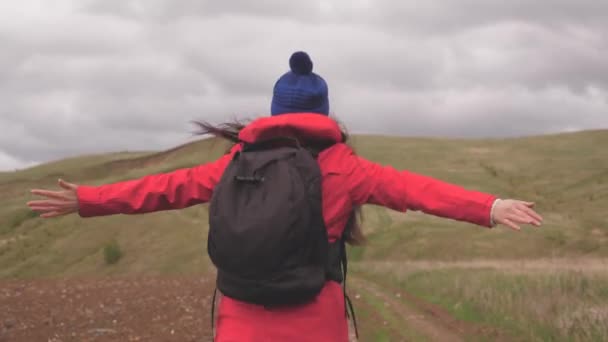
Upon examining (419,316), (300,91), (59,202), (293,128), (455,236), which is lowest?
(455,236)

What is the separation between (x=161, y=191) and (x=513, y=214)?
79.0 inches

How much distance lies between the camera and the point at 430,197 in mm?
4805

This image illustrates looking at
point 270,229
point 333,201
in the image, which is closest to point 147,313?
point 333,201

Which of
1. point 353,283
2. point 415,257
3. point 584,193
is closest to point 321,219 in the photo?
point 353,283

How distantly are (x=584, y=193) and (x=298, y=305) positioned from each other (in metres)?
46.4

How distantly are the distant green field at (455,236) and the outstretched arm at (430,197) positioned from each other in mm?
737

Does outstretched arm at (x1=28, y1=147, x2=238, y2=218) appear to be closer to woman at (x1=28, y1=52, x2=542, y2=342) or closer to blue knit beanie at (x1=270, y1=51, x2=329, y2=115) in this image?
woman at (x1=28, y1=52, x2=542, y2=342)

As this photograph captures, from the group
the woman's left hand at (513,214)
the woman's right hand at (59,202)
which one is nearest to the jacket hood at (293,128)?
the woman's left hand at (513,214)

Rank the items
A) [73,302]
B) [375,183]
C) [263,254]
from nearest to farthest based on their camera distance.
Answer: [263,254], [375,183], [73,302]

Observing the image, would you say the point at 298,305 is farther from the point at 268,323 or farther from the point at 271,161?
the point at 271,161

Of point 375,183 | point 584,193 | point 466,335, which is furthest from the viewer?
point 584,193

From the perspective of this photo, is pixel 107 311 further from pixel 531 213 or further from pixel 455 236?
pixel 455 236

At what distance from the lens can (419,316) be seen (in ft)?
56.0

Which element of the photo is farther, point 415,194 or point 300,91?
point 300,91
